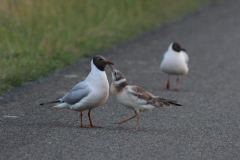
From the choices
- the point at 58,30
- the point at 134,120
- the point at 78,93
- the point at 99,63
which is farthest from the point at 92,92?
the point at 58,30

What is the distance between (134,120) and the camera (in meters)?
6.36

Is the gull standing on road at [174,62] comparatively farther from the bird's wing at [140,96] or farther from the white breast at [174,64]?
the bird's wing at [140,96]

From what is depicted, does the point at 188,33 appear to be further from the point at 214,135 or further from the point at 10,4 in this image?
the point at 214,135

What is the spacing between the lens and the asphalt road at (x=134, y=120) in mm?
4844

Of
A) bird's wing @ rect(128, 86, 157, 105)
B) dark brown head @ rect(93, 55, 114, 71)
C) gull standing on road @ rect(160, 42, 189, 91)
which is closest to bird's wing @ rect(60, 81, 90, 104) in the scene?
dark brown head @ rect(93, 55, 114, 71)

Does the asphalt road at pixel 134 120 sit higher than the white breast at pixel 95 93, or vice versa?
the white breast at pixel 95 93

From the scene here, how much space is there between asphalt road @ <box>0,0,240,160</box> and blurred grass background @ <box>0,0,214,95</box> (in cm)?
37

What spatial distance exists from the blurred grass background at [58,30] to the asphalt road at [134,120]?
37 centimetres

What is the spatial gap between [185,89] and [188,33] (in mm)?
6979

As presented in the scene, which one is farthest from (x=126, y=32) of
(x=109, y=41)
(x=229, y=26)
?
(x=229, y=26)

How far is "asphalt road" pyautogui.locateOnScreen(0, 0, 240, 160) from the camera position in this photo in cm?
484

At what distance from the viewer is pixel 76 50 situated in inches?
425

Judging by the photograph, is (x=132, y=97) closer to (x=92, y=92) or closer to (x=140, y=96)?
(x=140, y=96)

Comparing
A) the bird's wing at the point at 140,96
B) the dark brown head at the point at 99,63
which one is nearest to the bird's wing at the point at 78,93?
the dark brown head at the point at 99,63
